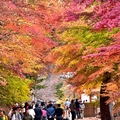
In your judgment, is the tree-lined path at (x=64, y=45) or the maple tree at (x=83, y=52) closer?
the tree-lined path at (x=64, y=45)

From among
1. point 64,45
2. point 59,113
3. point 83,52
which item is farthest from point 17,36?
point 59,113

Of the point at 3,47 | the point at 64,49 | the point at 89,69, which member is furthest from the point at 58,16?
the point at 3,47

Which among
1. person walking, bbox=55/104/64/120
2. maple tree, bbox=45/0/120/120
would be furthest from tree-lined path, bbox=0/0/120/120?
person walking, bbox=55/104/64/120

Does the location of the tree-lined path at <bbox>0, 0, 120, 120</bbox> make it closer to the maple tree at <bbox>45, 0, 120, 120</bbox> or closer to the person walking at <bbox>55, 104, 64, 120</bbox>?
the maple tree at <bbox>45, 0, 120, 120</bbox>

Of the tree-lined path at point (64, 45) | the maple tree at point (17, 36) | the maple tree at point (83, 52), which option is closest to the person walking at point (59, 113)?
the tree-lined path at point (64, 45)

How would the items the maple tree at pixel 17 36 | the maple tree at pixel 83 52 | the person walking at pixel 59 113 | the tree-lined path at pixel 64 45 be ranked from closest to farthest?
the tree-lined path at pixel 64 45, the maple tree at pixel 83 52, the maple tree at pixel 17 36, the person walking at pixel 59 113

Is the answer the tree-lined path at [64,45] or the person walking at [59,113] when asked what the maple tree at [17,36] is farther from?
the person walking at [59,113]

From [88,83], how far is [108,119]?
263 centimetres

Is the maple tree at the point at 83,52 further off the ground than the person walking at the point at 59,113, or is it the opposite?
the maple tree at the point at 83,52

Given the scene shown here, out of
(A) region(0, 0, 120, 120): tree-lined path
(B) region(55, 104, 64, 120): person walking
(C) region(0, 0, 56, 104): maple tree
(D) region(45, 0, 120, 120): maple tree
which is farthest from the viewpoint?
(B) region(55, 104, 64, 120): person walking

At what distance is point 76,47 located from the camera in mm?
15820

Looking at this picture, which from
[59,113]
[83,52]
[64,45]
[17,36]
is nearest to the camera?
[17,36]

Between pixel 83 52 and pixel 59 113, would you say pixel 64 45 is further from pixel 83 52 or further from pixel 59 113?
pixel 59 113

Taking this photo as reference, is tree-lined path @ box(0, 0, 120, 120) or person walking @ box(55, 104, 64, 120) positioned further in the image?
person walking @ box(55, 104, 64, 120)
